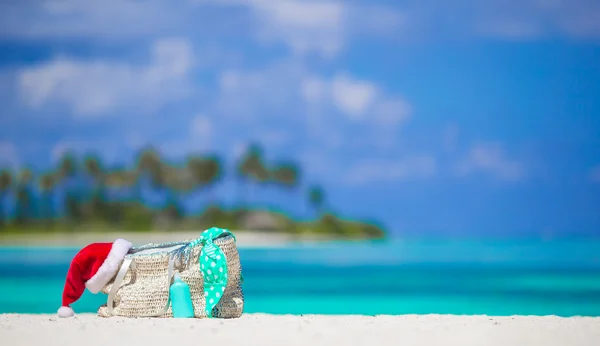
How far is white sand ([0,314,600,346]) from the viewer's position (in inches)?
244

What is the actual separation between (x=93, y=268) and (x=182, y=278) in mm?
690

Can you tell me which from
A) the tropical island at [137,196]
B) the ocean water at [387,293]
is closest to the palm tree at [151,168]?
the tropical island at [137,196]

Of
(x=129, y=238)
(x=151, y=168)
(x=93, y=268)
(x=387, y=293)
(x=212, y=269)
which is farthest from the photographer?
(x=151, y=168)

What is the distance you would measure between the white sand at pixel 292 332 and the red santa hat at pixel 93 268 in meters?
0.22

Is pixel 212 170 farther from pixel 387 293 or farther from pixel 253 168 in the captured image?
pixel 387 293

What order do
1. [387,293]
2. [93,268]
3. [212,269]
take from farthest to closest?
1. [387,293]
2. [93,268]
3. [212,269]

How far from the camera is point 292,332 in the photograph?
6.58 m

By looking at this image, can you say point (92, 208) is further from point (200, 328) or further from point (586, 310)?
point (200, 328)

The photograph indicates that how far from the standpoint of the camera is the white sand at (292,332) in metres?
6.20

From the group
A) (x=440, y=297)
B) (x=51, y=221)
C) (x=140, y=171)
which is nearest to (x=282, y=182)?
(x=140, y=171)

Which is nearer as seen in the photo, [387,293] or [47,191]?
[387,293]

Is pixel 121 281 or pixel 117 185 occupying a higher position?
pixel 117 185

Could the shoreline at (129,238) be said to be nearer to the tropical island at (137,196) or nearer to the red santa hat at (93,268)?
the tropical island at (137,196)

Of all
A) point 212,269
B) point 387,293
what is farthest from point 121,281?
point 387,293
